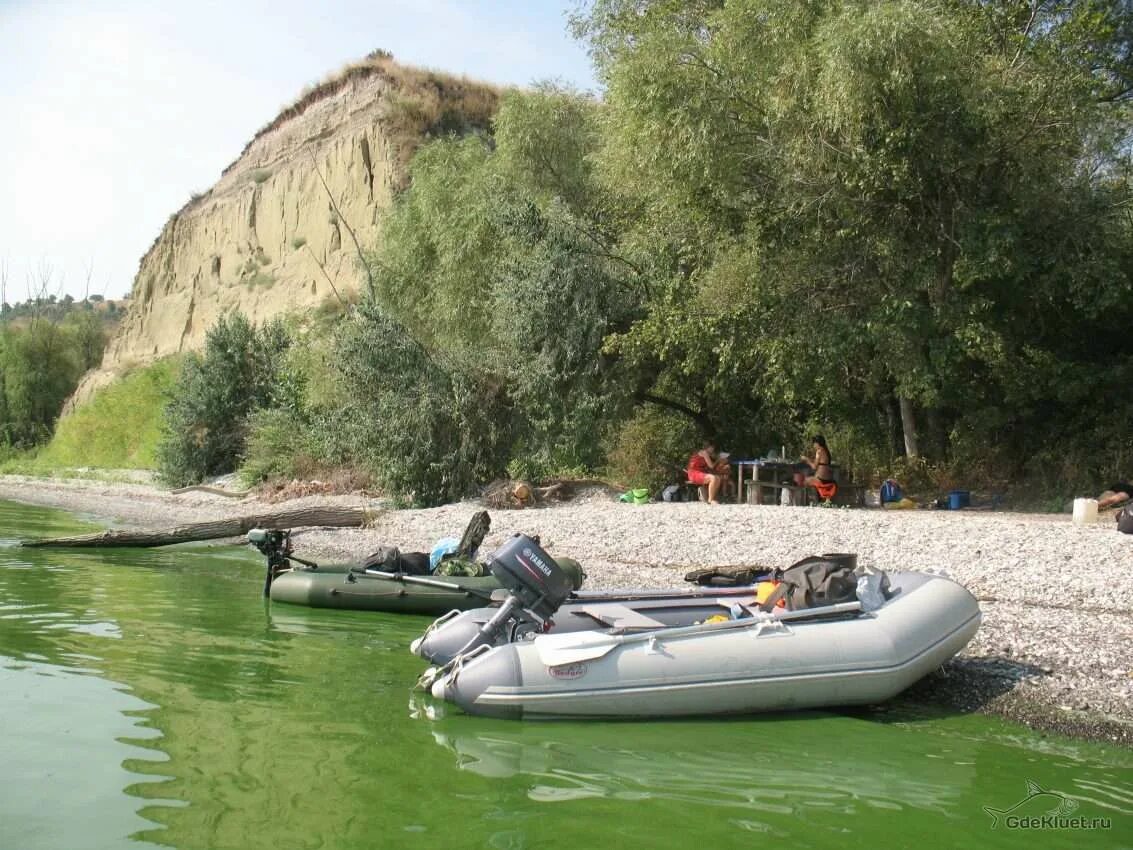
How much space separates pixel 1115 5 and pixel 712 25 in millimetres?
7188

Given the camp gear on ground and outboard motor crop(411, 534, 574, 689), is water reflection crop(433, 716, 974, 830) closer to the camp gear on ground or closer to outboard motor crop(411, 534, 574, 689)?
outboard motor crop(411, 534, 574, 689)

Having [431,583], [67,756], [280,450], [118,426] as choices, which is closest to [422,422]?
[280,450]

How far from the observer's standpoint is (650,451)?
16469 millimetres

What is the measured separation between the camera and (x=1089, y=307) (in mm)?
13172

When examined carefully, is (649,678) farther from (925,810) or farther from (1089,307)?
(1089,307)

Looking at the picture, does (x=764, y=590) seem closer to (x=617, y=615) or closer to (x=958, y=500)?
(x=617, y=615)

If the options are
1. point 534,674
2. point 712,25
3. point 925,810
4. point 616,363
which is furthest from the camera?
point 616,363

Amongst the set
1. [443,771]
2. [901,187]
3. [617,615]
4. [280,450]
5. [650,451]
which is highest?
[901,187]

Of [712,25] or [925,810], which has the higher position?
[712,25]

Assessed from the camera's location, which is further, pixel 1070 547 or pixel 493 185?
pixel 493 185

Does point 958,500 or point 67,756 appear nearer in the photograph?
point 67,756

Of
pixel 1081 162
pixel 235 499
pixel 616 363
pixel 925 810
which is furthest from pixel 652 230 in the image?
pixel 925 810

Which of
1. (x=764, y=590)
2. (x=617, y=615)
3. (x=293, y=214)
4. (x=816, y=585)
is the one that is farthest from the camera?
(x=293, y=214)

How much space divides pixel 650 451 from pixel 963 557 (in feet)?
23.0
